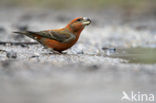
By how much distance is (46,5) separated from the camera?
67.8ft

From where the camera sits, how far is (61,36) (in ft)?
25.9

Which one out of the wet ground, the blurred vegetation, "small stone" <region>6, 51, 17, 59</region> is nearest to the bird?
the wet ground

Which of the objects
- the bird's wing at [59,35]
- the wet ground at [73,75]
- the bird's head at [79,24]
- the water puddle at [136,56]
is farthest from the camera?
the bird's head at [79,24]

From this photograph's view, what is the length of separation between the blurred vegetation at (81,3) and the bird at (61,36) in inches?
410

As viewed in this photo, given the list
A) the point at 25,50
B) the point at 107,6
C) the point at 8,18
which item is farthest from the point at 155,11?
the point at 25,50

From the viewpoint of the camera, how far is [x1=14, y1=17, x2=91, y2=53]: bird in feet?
25.7

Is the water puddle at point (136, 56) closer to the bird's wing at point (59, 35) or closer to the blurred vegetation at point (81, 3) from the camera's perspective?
the bird's wing at point (59, 35)

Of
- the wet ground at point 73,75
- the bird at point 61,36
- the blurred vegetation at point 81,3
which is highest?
the blurred vegetation at point 81,3

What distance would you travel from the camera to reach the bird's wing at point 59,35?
25.7ft

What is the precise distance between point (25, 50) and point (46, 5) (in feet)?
39.9

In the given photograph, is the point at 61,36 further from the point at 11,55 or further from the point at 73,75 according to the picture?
the point at 73,75

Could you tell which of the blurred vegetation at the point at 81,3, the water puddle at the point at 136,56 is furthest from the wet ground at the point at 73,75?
the blurred vegetation at the point at 81,3

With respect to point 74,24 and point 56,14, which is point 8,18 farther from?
point 74,24

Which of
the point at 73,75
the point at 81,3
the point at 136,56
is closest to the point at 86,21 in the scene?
the point at 136,56
